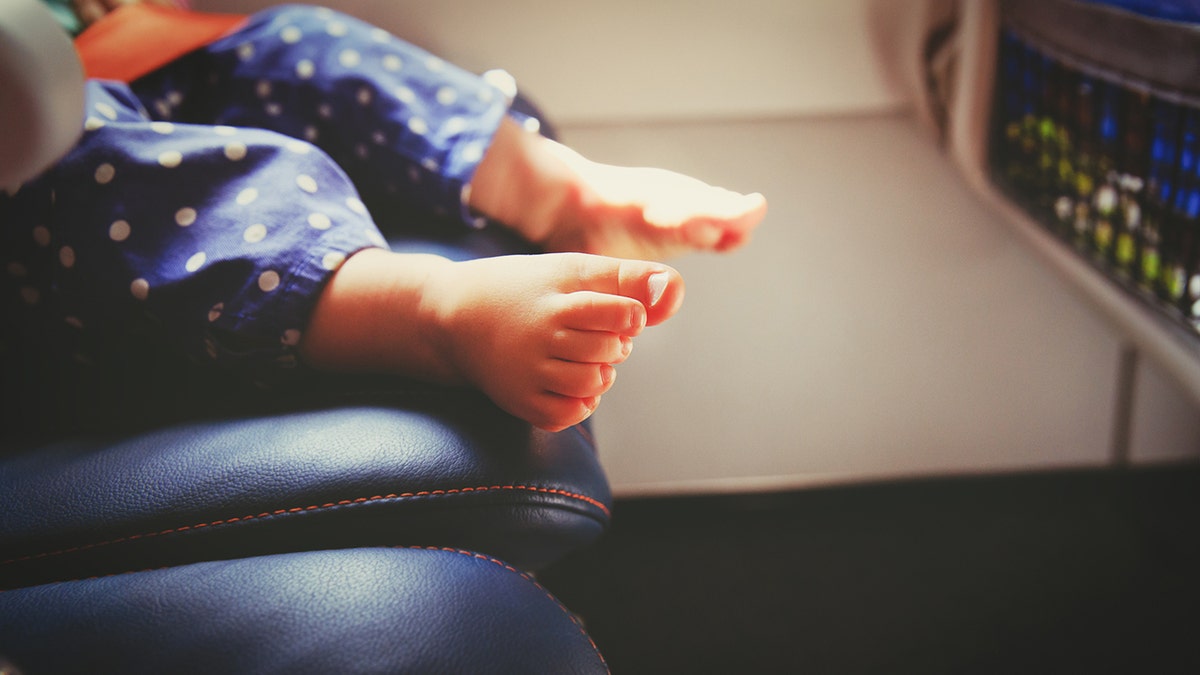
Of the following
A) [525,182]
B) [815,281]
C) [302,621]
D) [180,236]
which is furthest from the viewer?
[815,281]

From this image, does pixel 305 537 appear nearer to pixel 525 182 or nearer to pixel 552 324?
pixel 552 324

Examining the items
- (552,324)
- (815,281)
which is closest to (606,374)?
(552,324)

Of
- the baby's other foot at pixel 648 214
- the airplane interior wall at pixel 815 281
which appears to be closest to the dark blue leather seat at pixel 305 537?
the baby's other foot at pixel 648 214

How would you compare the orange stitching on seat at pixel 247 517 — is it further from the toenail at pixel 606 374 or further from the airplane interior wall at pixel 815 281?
the airplane interior wall at pixel 815 281

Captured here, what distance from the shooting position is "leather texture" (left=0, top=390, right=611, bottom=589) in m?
0.36

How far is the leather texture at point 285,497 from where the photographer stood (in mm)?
357

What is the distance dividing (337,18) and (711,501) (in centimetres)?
67

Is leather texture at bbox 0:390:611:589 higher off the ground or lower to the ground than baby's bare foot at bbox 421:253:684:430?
lower

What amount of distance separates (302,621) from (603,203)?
305 millimetres

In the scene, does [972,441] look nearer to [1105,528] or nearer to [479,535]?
[1105,528]

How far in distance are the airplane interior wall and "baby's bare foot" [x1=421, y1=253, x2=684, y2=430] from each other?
327 millimetres

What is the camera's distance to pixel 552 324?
0.38m

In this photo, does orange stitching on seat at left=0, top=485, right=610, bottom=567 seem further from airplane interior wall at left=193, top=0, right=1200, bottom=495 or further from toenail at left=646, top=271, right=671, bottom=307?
airplane interior wall at left=193, top=0, right=1200, bottom=495

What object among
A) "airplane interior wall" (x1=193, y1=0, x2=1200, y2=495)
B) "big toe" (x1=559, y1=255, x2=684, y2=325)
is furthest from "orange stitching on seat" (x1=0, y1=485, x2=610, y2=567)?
"airplane interior wall" (x1=193, y1=0, x2=1200, y2=495)
